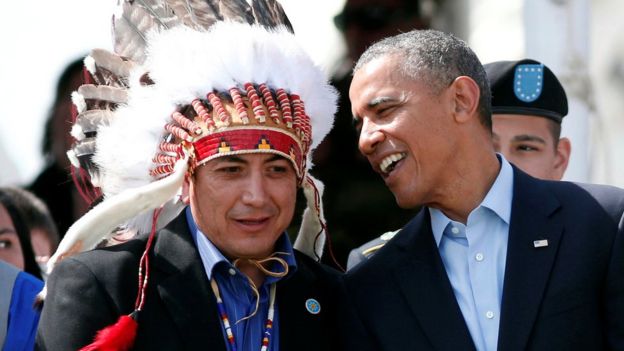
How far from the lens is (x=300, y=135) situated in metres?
3.91

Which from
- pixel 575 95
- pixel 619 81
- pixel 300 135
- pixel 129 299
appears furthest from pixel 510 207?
pixel 619 81

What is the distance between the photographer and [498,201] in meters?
3.71

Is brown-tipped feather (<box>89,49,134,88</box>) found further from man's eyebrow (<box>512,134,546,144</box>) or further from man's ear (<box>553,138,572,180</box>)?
man's ear (<box>553,138,572,180</box>)

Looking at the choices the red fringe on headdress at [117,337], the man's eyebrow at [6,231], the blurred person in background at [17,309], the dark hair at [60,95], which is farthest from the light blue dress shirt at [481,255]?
the dark hair at [60,95]

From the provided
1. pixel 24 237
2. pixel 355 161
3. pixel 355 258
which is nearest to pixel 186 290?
pixel 355 258

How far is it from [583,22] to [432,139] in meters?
2.05

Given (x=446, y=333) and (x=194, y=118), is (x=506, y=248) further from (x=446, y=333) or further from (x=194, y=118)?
(x=194, y=118)

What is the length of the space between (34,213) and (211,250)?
267 cm

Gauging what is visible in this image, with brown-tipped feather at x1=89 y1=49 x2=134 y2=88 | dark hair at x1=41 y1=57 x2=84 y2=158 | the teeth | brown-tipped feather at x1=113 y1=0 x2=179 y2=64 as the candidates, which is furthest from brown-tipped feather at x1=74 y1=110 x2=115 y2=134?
dark hair at x1=41 y1=57 x2=84 y2=158

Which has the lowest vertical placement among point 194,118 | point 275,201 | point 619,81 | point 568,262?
point 619,81

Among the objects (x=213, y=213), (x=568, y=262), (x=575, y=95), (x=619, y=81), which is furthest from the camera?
(x=619, y=81)

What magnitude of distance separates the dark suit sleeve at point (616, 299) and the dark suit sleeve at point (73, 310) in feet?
4.95

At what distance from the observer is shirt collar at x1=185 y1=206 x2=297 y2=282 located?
148 inches

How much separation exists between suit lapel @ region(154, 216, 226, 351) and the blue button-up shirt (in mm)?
35
